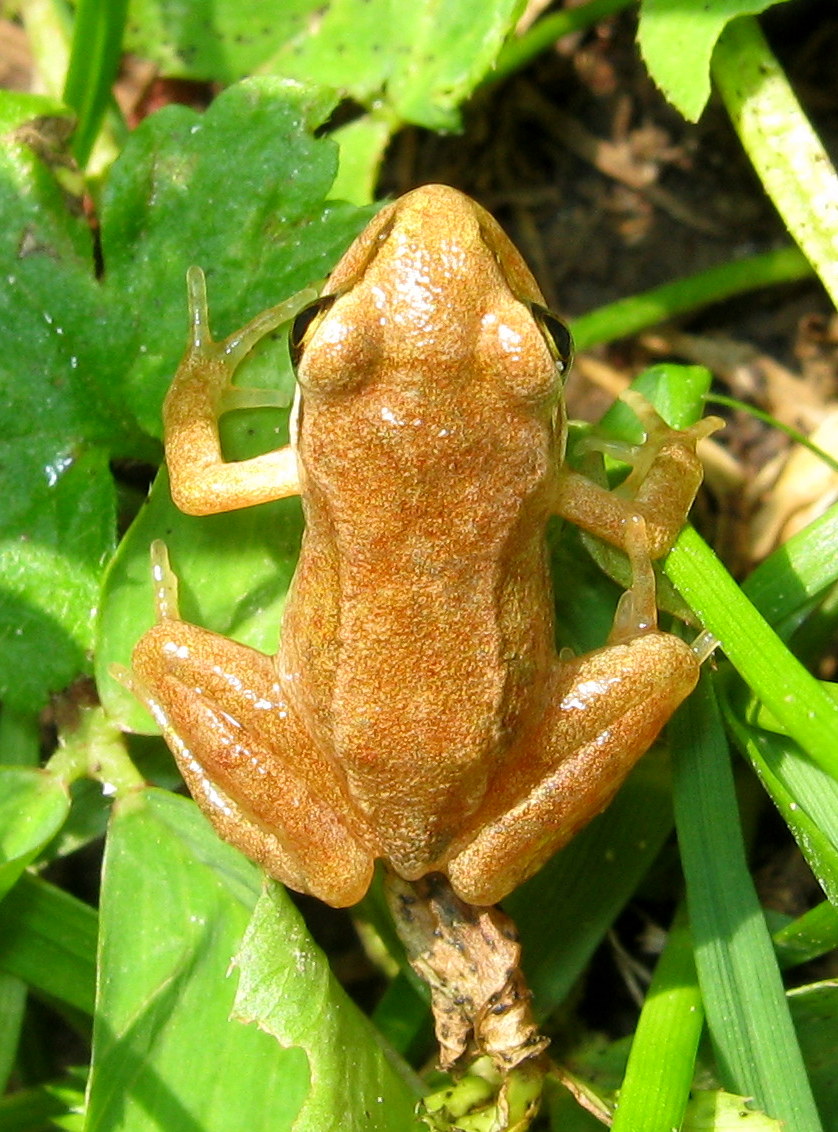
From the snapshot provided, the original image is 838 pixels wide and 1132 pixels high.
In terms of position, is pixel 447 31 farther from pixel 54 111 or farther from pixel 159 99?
pixel 159 99

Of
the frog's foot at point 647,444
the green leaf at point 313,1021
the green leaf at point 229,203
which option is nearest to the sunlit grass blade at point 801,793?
the frog's foot at point 647,444

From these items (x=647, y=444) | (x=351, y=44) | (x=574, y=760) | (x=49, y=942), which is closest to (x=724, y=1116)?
(x=574, y=760)

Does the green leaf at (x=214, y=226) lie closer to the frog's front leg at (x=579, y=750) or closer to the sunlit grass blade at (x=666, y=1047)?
the frog's front leg at (x=579, y=750)

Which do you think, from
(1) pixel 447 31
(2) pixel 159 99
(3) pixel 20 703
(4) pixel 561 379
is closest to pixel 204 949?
(3) pixel 20 703

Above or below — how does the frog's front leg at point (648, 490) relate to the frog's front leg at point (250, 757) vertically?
above

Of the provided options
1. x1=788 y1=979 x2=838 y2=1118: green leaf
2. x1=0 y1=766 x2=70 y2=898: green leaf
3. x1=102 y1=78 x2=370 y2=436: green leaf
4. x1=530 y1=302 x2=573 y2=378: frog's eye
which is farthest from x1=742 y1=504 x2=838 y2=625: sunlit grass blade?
x1=0 y1=766 x2=70 y2=898: green leaf

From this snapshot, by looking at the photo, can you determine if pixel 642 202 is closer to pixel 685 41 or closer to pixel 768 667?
pixel 685 41
